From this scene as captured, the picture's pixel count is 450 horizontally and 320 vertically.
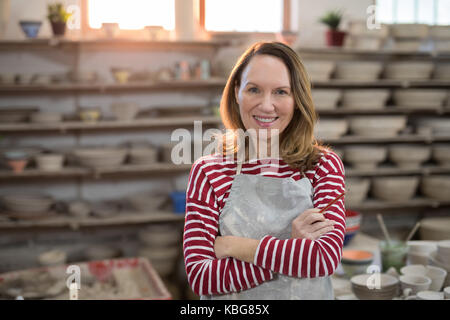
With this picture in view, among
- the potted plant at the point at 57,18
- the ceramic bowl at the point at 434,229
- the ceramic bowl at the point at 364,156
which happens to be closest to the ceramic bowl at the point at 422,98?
the ceramic bowl at the point at 364,156

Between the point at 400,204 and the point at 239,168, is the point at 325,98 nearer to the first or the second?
the point at 400,204

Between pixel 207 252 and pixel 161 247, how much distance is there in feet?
10.6

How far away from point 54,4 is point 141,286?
108 inches

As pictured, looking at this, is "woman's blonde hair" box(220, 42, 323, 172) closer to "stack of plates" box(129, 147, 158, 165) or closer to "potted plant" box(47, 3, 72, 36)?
"stack of plates" box(129, 147, 158, 165)

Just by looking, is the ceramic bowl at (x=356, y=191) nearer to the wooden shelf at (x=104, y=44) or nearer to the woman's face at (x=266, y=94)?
the wooden shelf at (x=104, y=44)

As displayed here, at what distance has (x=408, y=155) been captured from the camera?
4.94 metres

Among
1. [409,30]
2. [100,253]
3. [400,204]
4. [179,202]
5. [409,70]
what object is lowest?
[100,253]

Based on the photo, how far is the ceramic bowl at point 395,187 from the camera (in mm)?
4844

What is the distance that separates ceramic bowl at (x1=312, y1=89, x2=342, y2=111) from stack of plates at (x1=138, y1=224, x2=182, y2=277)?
1.81 meters

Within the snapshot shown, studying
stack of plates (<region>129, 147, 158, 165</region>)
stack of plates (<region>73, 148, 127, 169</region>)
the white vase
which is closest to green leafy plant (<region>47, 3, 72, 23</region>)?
the white vase

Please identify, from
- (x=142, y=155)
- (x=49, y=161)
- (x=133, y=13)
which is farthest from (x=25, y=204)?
(x=133, y=13)

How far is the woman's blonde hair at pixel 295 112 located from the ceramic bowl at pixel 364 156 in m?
3.48
